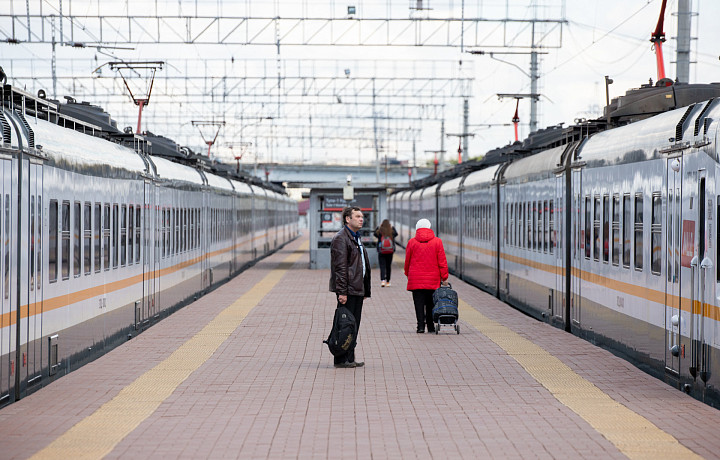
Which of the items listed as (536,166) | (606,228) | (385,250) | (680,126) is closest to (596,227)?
(606,228)

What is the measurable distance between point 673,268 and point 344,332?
376cm

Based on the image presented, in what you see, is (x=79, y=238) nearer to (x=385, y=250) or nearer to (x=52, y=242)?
(x=52, y=242)

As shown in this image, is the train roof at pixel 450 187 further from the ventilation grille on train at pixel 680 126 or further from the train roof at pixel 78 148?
the ventilation grille on train at pixel 680 126

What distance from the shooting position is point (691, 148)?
34.9 ft

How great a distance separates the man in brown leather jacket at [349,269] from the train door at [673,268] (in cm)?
337

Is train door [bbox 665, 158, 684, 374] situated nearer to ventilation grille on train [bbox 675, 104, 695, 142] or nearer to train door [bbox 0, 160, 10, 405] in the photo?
ventilation grille on train [bbox 675, 104, 695, 142]

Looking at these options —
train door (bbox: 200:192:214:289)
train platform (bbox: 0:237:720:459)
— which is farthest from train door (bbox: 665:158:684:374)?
train door (bbox: 200:192:214:289)

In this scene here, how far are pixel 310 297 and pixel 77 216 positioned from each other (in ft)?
37.4

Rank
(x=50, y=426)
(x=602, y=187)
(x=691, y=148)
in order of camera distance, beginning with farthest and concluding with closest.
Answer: (x=602, y=187) → (x=691, y=148) → (x=50, y=426)

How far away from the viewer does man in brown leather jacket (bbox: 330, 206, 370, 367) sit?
12516 millimetres

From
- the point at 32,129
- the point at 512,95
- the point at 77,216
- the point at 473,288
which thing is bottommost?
the point at 473,288

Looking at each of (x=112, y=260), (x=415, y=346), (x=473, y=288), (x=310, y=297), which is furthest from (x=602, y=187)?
(x=473, y=288)

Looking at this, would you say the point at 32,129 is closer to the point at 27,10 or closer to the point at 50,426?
the point at 50,426

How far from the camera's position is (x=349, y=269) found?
12.5 m
